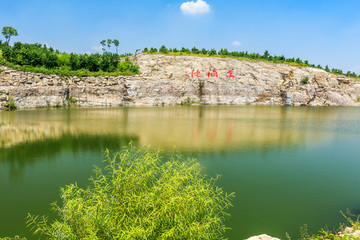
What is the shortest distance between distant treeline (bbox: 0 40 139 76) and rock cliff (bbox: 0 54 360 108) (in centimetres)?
332

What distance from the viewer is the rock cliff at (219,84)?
59.9 m

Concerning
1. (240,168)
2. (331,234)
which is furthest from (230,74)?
(331,234)

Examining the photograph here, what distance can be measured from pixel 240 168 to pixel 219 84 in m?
57.5

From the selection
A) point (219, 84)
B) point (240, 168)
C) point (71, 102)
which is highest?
point (219, 84)

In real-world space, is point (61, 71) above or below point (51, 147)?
above

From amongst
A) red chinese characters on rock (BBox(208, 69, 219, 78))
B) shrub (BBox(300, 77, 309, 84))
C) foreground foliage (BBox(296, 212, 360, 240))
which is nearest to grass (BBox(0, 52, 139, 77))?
red chinese characters on rock (BBox(208, 69, 219, 78))

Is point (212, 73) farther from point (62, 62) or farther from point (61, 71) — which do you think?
point (62, 62)

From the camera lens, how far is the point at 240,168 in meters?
12.5

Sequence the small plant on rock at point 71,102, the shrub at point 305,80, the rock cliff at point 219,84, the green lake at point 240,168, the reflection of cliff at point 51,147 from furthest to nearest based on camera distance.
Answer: the shrub at point 305,80, the rock cliff at point 219,84, the small plant on rock at point 71,102, the reflection of cliff at point 51,147, the green lake at point 240,168

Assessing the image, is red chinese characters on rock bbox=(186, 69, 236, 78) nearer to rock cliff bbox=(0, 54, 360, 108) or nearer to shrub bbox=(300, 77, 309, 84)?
rock cliff bbox=(0, 54, 360, 108)

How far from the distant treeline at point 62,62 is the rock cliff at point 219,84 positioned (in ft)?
10.9

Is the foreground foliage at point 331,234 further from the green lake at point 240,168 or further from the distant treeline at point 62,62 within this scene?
the distant treeline at point 62,62

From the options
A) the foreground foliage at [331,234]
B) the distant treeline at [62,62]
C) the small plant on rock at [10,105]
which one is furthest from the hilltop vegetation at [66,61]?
the foreground foliage at [331,234]

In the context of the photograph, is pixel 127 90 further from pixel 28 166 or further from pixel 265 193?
pixel 265 193
